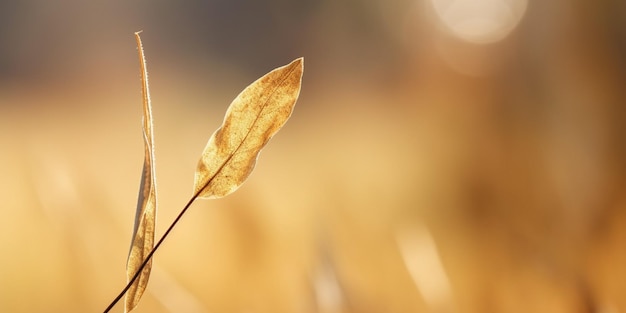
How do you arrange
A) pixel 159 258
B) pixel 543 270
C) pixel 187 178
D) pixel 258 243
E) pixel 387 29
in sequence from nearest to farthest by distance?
1. pixel 543 270
2. pixel 258 243
3. pixel 159 258
4. pixel 187 178
5. pixel 387 29

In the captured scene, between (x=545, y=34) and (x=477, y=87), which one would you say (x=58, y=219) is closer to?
(x=545, y=34)

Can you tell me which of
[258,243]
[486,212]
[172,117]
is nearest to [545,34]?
[486,212]

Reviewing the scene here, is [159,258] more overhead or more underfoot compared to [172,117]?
more underfoot
